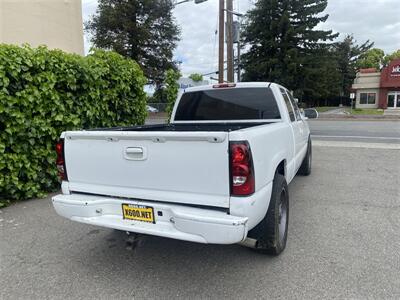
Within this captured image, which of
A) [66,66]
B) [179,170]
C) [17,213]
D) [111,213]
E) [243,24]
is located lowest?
[17,213]

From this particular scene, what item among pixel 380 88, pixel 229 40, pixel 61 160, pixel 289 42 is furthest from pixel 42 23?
pixel 380 88

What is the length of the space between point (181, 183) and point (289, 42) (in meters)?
38.0

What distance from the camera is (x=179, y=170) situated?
2.75 meters

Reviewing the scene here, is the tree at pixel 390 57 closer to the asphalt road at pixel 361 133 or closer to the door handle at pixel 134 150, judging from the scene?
the asphalt road at pixel 361 133

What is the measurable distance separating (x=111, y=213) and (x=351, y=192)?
180 inches

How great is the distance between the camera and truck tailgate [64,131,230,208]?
2.61m

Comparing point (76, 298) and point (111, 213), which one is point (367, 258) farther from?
point (76, 298)

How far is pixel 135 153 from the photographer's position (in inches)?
115

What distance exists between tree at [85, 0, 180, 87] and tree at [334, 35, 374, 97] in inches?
1605

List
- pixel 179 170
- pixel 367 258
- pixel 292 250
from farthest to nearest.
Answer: pixel 292 250 < pixel 367 258 < pixel 179 170

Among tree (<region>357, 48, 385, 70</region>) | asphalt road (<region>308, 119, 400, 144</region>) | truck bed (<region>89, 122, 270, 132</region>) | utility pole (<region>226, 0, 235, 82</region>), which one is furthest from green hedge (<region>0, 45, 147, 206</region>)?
tree (<region>357, 48, 385, 70</region>)

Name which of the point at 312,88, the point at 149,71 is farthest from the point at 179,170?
the point at 312,88

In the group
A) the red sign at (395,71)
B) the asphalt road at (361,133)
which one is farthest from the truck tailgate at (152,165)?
the red sign at (395,71)

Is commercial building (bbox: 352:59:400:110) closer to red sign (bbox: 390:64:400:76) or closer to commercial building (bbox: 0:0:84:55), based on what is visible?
red sign (bbox: 390:64:400:76)
